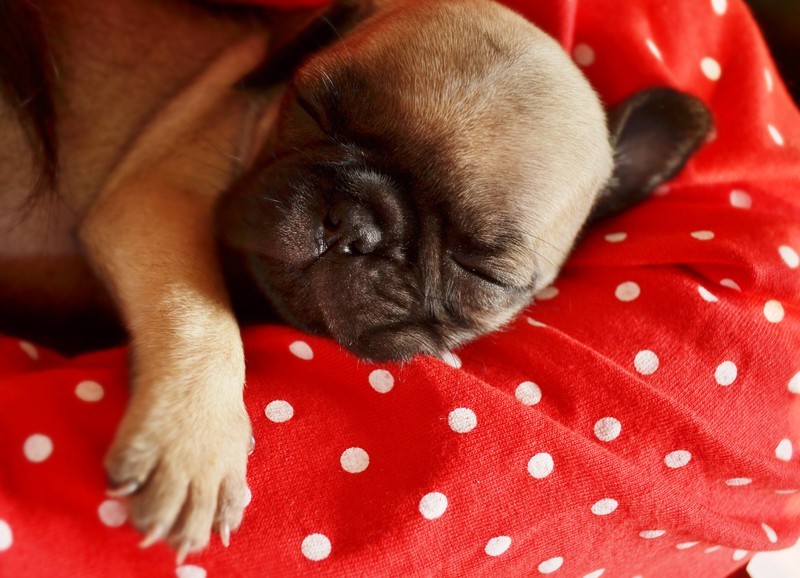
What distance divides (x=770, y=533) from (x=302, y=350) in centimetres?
103

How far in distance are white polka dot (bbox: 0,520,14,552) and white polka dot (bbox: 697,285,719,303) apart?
1265 mm

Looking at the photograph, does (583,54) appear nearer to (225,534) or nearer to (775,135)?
(775,135)

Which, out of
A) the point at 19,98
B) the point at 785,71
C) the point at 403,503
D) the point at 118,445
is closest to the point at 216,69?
the point at 19,98

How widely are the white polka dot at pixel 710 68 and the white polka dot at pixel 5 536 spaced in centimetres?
193

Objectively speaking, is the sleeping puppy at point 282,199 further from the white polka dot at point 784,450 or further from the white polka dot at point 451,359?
the white polka dot at point 784,450

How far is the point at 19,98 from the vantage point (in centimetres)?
143

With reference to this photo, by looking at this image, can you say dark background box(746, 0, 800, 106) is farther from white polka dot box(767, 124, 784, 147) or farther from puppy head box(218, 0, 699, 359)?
puppy head box(218, 0, 699, 359)

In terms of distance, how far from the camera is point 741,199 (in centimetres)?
170

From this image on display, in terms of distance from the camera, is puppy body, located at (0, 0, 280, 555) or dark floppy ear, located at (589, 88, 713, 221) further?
dark floppy ear, located at (589, 88, 713, 221)

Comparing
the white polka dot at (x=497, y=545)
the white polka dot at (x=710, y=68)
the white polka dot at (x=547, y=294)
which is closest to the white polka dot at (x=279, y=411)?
the white polka dot at (x=497, y=545)

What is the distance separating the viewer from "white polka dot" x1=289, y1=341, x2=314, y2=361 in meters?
1.25

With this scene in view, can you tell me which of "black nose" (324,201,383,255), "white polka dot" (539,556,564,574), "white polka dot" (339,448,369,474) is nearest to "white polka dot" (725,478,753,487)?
"white polka dot" (539,556,564,574)

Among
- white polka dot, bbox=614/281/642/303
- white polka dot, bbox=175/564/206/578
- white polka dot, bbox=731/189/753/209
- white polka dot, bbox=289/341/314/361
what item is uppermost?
white polka dot, bbox=731/189/753/209

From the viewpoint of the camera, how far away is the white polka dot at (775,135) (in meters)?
1.78
